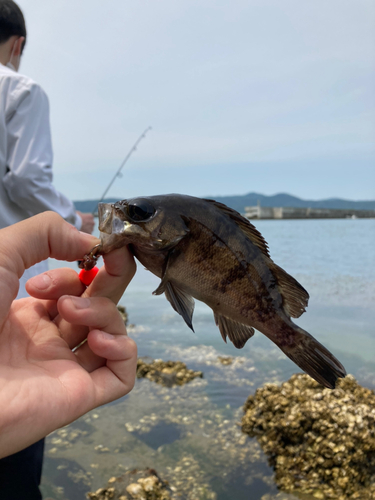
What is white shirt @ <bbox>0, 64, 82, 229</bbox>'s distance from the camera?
3.18 metres

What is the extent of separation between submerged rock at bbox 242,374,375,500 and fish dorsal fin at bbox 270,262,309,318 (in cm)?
359

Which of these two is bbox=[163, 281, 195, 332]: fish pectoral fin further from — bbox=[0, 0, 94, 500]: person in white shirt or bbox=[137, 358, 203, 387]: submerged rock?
bbox=[137, 358, 203, 387]: submerged rock

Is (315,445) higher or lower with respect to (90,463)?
higher

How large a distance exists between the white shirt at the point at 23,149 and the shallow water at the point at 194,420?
3188mm

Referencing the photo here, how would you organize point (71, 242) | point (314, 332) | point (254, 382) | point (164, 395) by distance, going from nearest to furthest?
point (71, 242) → point (164, 395) → point (254, 382) → point (314, 332)

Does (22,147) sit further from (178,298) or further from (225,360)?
(225,360)

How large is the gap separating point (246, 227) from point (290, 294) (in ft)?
1.09

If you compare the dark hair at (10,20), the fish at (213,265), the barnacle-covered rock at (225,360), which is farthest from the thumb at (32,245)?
the barnacle-covered rock at (225,360)

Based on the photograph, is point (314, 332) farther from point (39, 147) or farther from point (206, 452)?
point (39, 147)

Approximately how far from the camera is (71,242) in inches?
66.0

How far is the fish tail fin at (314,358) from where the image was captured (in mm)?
1438

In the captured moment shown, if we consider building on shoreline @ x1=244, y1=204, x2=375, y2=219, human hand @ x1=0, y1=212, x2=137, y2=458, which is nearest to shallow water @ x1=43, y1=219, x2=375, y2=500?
human hand @ x1=0, y1=212, x2=137, y2=458

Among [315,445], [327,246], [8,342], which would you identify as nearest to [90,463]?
[315,445]

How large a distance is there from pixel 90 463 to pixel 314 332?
698 cm
